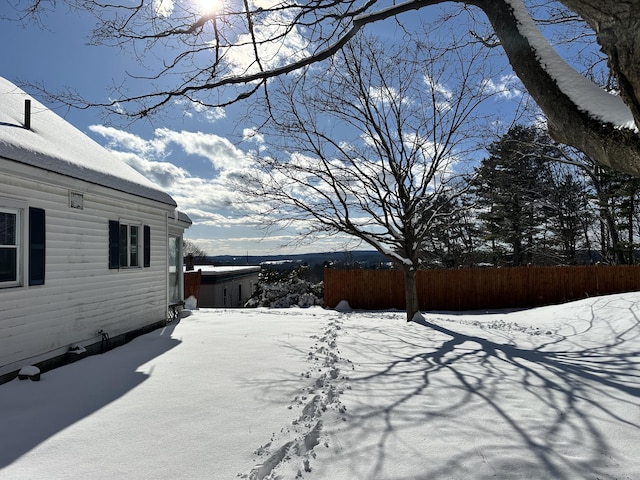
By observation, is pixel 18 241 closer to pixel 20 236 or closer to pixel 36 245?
pixel 20 236

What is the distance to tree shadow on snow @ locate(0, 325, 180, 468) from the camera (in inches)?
135

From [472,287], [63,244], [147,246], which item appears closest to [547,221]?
[472,287]

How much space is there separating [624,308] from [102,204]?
1279cm

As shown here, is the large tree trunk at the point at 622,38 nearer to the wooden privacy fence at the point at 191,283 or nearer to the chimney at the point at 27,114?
the chimney at the point at 27,114

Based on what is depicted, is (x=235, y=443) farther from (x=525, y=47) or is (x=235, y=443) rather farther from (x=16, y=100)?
(x=16, y=100)

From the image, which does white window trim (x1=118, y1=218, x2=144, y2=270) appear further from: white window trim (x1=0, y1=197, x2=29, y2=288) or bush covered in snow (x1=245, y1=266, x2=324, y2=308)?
bush covered in snow (x1=245, y1=266, x2=324, y2=308)

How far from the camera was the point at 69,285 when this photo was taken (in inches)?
251

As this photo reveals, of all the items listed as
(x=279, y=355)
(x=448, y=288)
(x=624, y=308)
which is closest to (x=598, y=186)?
(x=448, y=288)

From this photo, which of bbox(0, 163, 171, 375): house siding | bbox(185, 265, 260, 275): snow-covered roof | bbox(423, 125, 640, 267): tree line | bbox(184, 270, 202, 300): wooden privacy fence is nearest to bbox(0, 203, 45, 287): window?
bbox(0, 163, 171, 375): house siding

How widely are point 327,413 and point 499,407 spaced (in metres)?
1.84

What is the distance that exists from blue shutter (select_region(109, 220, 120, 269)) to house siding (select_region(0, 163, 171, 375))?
0.12 meters

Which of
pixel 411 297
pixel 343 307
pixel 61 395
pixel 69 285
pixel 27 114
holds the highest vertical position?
pixel 27 114

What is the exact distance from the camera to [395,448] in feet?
10.4

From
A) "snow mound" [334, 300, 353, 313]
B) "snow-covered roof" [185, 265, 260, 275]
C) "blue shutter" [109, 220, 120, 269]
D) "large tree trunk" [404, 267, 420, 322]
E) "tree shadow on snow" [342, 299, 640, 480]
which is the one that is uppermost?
"blue shutter" [109, 220, 120, 269]
